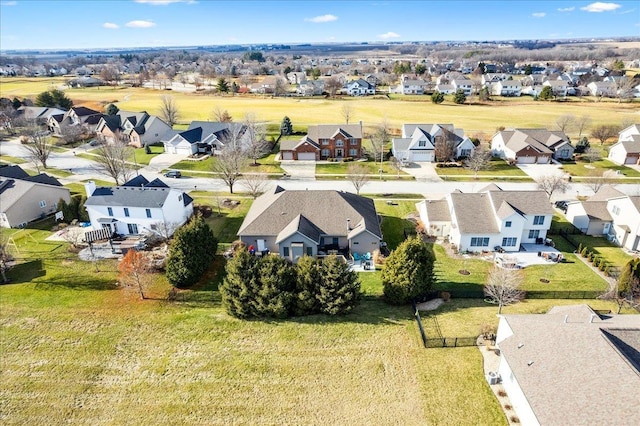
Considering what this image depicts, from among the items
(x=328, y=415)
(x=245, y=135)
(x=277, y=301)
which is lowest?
(x=328, y=415)

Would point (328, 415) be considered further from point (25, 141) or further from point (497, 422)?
point (25, 141)

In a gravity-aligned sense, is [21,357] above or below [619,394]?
below

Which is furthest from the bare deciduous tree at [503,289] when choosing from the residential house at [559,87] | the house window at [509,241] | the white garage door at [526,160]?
the residential house at [559,87]

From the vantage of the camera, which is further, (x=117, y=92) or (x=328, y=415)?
(x=117, y=92)

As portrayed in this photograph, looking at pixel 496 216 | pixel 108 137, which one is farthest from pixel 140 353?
pixel 108 137

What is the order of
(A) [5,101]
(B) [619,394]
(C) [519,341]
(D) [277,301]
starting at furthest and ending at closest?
(A) [5,101] < (D) [277,301] < (C) [519,341] < (B) [619,394]

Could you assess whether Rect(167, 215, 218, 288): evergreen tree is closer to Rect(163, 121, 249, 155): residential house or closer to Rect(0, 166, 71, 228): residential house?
Rect(0, 166, 71, 228): residential house

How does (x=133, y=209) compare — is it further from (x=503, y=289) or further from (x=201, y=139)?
(x=201, y=139)

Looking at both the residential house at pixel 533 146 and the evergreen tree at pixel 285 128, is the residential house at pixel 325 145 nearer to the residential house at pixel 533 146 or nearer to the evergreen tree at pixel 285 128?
the evergreen tree at pixel 285 128
